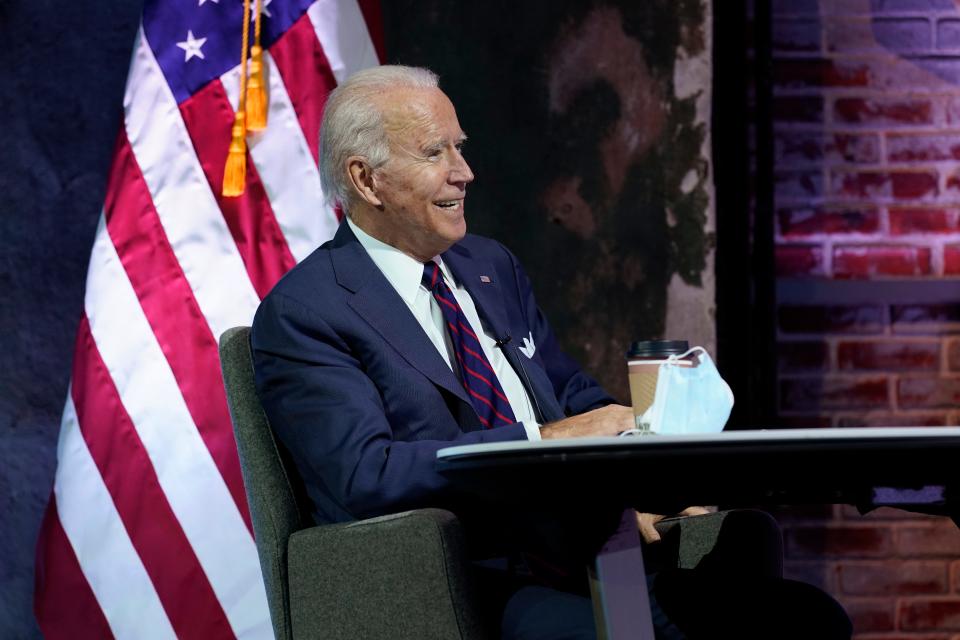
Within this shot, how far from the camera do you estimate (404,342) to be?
182cm

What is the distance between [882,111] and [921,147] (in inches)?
5.3

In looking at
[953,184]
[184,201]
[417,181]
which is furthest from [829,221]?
[184,201]

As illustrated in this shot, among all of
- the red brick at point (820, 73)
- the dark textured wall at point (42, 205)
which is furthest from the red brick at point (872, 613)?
the dark textured wall at point (42, 205)

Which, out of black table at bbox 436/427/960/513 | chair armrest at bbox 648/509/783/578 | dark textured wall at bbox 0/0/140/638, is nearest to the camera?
black table at bbox 436/427/960/513

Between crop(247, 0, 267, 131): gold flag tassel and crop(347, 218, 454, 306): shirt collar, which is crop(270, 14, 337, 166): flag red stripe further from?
crop(347, 218, 454, 306): shirt collar

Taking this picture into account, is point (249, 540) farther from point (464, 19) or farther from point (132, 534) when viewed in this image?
point (464, 19)

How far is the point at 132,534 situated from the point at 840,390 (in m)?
1.72

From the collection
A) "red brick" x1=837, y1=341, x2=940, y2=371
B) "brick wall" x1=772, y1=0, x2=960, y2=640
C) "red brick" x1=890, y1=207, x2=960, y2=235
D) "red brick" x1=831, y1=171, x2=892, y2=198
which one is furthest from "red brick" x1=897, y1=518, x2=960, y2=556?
"red brick" x1=831, y1=171, x2=892, y2=198

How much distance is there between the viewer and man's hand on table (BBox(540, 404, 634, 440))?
160 cm

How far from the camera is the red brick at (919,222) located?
2.93 m

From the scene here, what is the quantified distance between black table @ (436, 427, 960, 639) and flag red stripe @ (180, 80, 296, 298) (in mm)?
1302

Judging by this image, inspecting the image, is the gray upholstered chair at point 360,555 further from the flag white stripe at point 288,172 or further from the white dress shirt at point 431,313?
the flag white stripe at point 288,172

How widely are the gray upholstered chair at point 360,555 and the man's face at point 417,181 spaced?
36cm

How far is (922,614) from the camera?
9.64 ft
